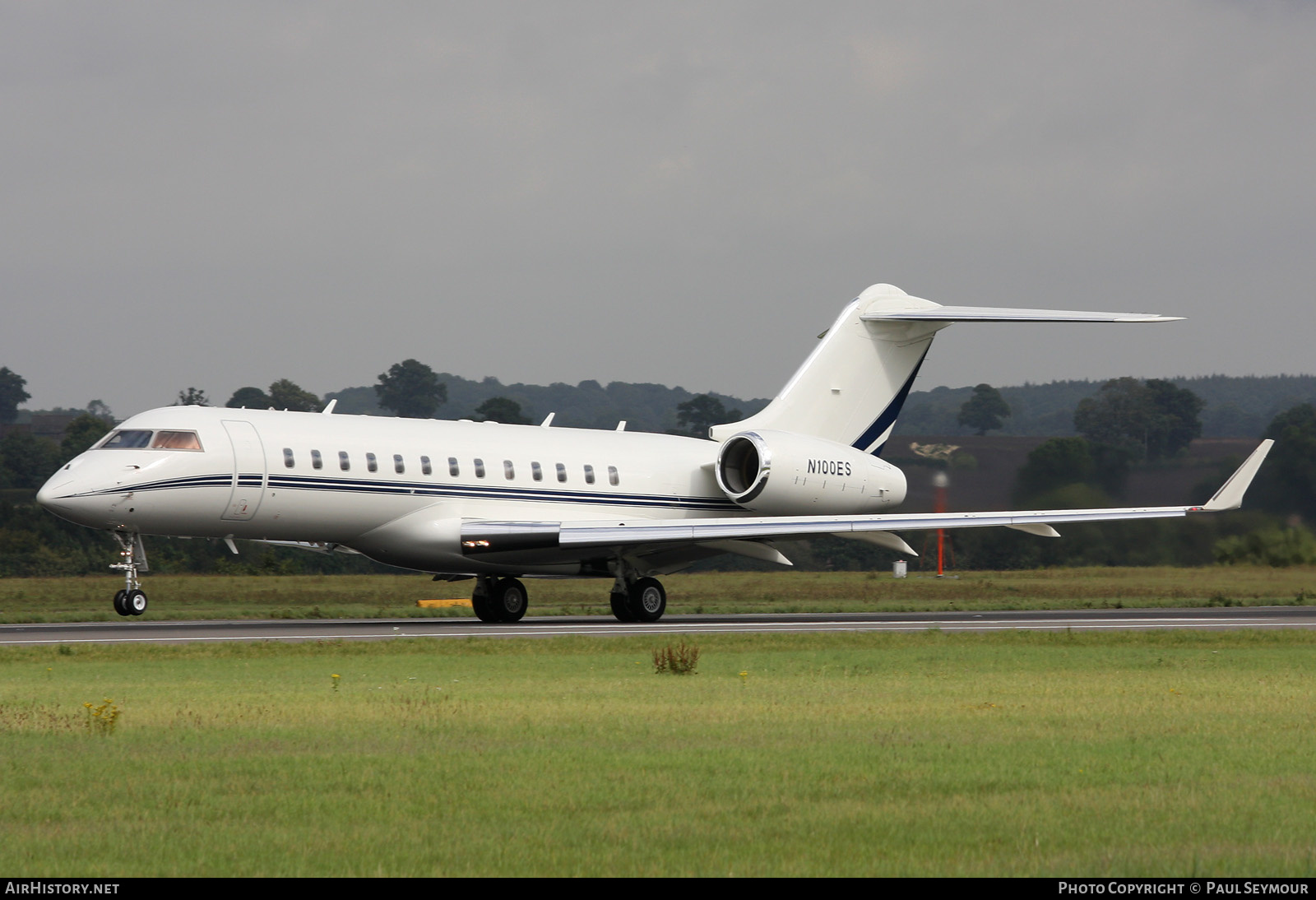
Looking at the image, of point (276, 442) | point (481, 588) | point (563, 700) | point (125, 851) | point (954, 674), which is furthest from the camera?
point (481, 588)

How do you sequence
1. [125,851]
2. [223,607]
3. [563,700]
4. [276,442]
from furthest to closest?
[223,607], [276,442], [563,700], [125,851]

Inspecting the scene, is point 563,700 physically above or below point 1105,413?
below

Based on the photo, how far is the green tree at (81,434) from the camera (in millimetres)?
66500

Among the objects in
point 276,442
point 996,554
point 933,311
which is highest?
point 933,311

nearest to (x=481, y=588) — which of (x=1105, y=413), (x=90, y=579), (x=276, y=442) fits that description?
(x=276, y=442)

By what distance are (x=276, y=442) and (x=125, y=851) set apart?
20.9 m

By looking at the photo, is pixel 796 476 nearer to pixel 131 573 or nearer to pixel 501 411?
pixel 131 573

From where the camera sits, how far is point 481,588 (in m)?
33.4

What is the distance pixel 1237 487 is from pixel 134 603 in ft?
73.3

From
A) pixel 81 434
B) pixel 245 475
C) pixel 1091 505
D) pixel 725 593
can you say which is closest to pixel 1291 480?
pixel 1091 505

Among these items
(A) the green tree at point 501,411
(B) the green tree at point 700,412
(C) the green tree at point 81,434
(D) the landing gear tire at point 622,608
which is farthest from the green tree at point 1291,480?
(B) the green tree at point 700,412

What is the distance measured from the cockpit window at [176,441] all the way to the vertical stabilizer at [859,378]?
1337 centimetres

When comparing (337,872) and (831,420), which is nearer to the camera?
(337,872)
